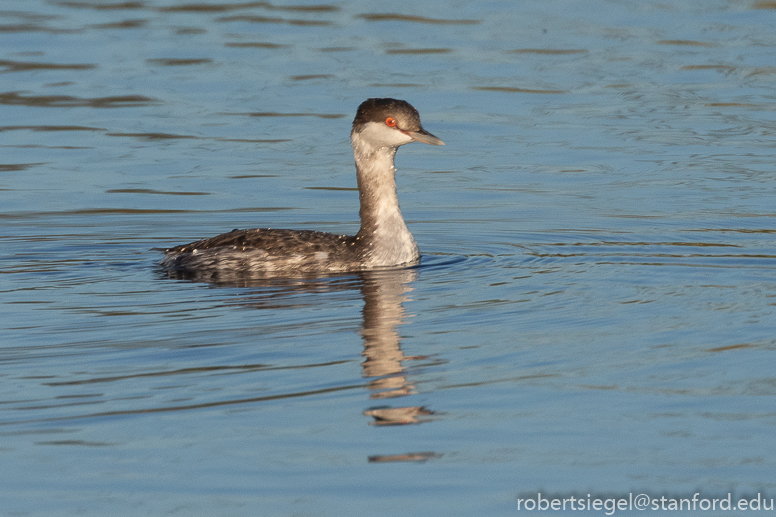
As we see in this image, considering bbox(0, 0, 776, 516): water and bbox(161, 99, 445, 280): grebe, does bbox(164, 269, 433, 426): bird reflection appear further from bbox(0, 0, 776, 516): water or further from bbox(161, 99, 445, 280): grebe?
bbox(161, 99, 445, 280): grebe

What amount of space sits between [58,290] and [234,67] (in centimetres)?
1125

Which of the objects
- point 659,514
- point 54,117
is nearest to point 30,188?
point 54,117

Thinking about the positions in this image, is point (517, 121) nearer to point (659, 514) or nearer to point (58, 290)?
point (58, 290)

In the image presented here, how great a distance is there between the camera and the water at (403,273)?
6.76 meters

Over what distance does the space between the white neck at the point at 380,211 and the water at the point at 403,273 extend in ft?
0.97

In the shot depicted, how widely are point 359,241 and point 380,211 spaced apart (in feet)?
1.21

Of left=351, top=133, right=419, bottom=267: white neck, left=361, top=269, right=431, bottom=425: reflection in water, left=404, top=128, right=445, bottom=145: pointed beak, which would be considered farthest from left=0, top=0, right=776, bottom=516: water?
left=404, top=128, right=445, bottom=145: pointed beak

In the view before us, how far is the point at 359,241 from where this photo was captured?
1183 centimetres

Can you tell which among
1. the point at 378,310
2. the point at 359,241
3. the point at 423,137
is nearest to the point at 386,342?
the point at 378,310

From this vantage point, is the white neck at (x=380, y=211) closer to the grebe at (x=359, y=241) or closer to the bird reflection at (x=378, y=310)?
the grebe at (x=359, y=241)

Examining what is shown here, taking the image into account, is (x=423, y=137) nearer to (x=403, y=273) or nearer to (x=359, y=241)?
(x=359, y=241)

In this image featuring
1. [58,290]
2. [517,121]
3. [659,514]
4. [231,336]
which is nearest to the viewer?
[659,514]

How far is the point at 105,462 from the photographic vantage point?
674 cm

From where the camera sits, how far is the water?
22.2 feet
